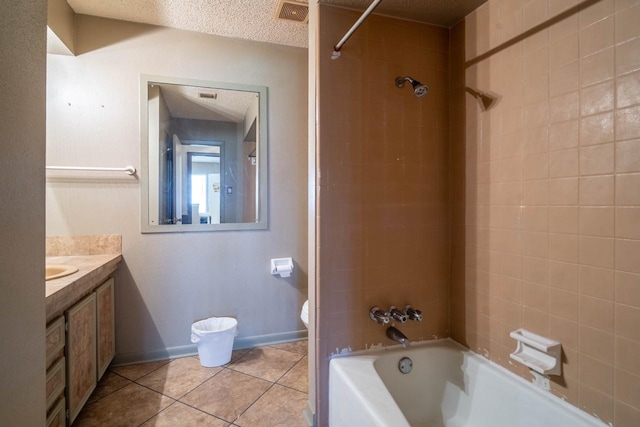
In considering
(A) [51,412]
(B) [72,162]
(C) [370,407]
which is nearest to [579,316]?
(C) [370,407]

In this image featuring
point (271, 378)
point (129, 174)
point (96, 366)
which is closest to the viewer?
point (96, 366)

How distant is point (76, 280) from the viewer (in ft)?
4.80

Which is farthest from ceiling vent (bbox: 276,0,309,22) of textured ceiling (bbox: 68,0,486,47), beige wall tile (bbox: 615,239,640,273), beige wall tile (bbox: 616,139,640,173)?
beige wall tile (bbox: 615,239,640,273)

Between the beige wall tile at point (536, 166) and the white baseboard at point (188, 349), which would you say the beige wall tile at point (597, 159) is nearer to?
the beige wall tile at point (536, 166)

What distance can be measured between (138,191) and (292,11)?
1722mm

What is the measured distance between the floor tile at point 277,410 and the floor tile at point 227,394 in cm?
5

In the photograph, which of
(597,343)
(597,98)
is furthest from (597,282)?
(597,98)

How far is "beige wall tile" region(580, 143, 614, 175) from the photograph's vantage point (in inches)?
38.3

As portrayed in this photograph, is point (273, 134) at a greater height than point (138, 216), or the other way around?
point (273, 134)

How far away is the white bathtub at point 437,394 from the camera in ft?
3.57

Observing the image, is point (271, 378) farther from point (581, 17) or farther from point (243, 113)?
point (581, 17)

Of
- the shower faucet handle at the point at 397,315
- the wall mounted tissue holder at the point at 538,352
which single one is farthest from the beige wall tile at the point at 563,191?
the shower faucet handle at the point at 397,315

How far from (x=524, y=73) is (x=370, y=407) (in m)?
1.47

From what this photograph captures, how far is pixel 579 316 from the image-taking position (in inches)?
41.7
